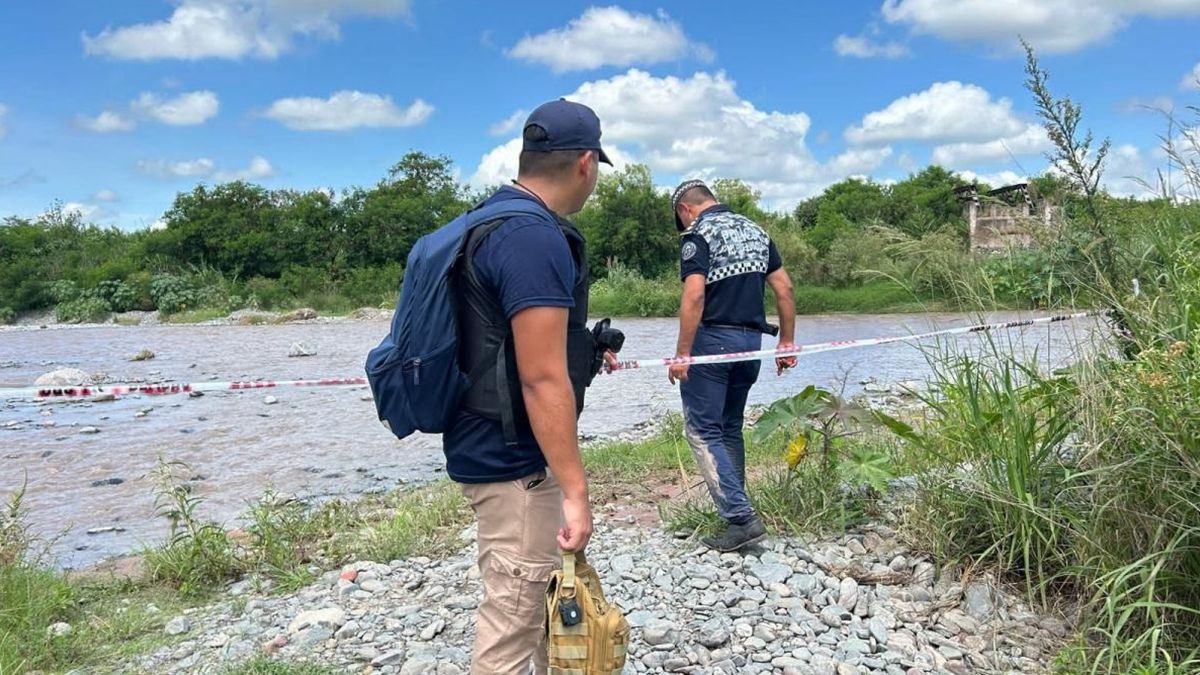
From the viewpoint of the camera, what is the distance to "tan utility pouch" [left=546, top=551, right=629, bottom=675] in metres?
2.17

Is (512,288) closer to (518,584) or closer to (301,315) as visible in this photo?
(518,584)

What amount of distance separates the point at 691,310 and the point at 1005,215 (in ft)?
5.10

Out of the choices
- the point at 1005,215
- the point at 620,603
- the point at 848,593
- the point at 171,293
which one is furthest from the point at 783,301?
the point at 171,293

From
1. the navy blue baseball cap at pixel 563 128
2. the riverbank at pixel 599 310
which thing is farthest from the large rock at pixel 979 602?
the riverbank at pixel 599 310

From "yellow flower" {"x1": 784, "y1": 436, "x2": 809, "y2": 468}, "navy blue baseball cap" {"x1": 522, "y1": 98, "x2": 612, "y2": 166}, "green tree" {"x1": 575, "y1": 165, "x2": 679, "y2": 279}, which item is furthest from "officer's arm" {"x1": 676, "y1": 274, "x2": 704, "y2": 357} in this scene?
"green tree" {"x1": 575, "y1": 165, "x2": 679, "y2": 279}

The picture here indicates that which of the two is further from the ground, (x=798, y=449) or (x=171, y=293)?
(x=171, y=293)

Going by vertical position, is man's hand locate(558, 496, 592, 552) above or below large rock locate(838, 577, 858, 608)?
above

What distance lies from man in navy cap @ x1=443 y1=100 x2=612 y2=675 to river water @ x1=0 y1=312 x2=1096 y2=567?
97.8 inches

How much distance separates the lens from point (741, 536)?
4012 millimetres

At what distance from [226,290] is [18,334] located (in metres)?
9.74

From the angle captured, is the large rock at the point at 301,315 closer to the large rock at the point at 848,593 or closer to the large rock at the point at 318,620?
the large rock at the point at 318,620

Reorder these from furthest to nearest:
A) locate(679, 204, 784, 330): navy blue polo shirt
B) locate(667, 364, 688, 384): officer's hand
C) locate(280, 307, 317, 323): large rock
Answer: locate(280, 307, 317, 323): large rock
locate(679, 204, 784, 330): navy blue polo shirt
locate(667, 364, 688, 384): officer's hand

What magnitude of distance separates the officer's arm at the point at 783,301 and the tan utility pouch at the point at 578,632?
265 cm

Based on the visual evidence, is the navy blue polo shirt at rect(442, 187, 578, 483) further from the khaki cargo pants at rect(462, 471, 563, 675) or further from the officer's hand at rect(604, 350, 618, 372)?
the officer's hand at rect(604, 350, 618, 372)
